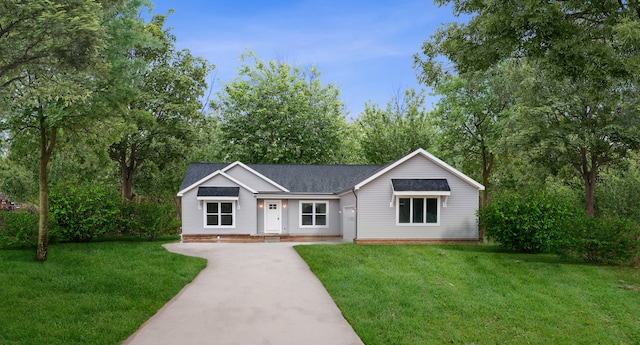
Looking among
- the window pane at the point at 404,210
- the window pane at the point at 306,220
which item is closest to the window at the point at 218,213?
the window pane at the point at 306,220

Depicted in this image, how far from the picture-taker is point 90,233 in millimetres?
18922

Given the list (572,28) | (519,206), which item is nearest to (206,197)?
(519,206)

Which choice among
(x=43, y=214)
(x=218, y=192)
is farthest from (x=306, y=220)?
(x=43, y=214)

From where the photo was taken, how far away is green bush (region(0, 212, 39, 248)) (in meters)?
15.2

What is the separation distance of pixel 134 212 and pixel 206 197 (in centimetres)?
358

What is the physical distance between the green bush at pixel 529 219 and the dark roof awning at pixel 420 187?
8.51 feet

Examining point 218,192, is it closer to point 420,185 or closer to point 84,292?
point 420,185

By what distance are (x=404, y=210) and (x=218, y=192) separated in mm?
9932

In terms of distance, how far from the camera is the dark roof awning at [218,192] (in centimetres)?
2248

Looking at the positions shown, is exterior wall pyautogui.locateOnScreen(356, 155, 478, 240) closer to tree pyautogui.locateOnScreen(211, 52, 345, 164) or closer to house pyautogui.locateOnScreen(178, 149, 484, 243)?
house pyautogui.locateOnScreen(178, 149, 484, 243)

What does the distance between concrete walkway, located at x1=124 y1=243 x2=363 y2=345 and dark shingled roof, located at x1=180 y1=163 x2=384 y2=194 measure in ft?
37.6

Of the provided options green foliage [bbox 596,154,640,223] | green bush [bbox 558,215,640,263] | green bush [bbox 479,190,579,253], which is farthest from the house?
green foliage [bbox 596,154,640,223]

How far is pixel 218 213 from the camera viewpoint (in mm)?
23141

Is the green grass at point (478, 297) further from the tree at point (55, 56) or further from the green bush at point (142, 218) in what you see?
the green bush at point (142, 218)
